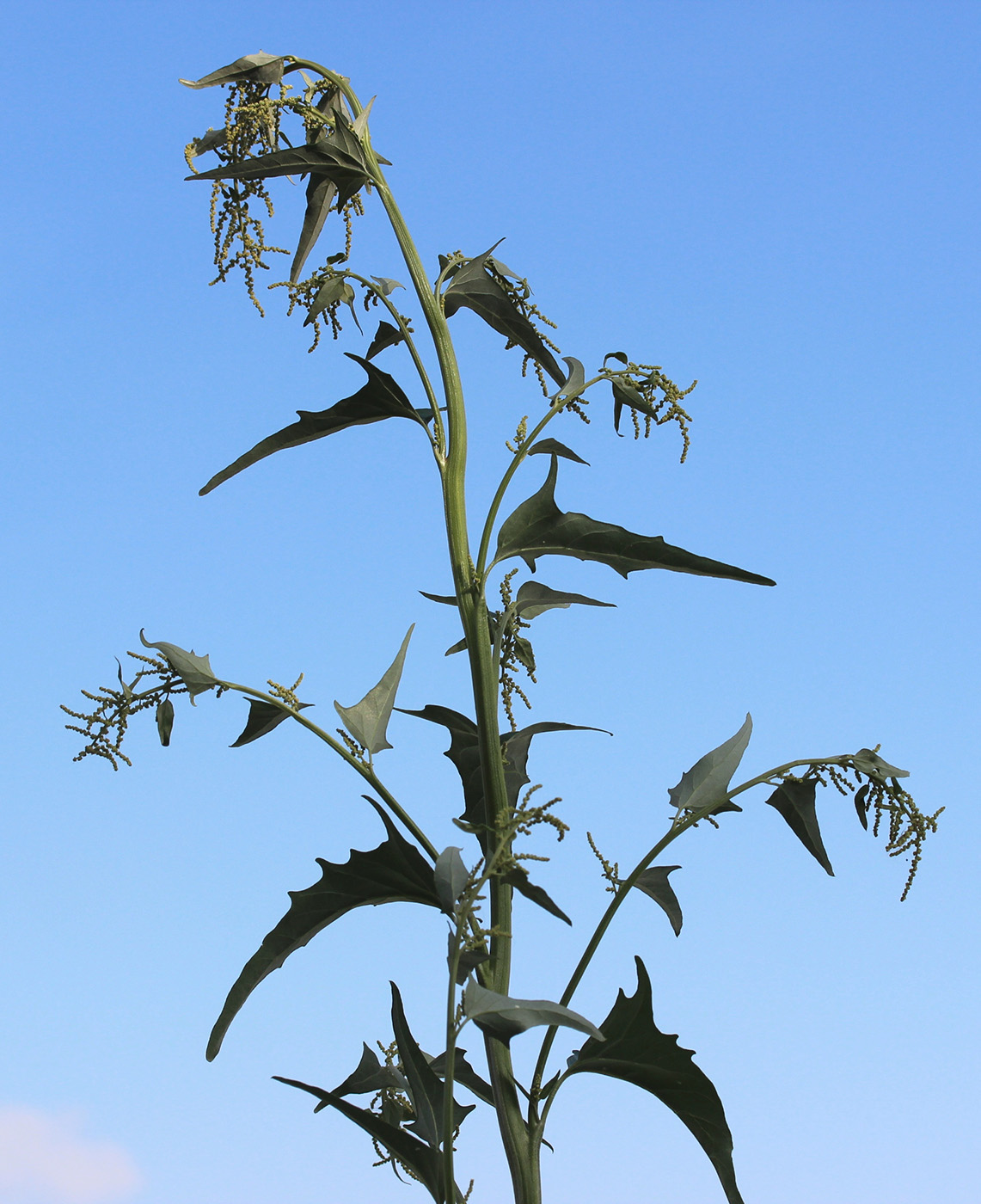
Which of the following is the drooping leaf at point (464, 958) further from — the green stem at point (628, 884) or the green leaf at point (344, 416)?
the green leaf at point (344, 416)

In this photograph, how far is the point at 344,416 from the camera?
216cm

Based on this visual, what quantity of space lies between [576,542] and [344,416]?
1.69ft

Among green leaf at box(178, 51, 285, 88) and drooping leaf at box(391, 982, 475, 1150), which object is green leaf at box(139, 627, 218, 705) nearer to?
drooping leaf at box(391, 982, 475, 1150)

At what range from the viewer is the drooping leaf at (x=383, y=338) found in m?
2.29

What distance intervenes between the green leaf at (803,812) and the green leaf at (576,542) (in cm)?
43

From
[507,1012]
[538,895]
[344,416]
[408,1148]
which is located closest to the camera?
[507,1012]

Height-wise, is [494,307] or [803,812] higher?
[494,307]

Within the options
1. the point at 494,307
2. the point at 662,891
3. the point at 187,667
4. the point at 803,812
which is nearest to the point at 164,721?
the point at 187,667

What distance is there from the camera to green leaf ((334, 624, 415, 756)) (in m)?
2.00

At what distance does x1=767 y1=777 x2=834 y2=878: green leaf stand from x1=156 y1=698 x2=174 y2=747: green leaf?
1.10 meters

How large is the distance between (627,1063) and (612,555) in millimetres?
862

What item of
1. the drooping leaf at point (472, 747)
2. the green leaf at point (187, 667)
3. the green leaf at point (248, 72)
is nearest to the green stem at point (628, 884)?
the drooping leaf at point (472, 747)

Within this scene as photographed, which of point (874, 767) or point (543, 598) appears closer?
point (874, 767)

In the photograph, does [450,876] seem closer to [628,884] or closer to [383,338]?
[628,884]
